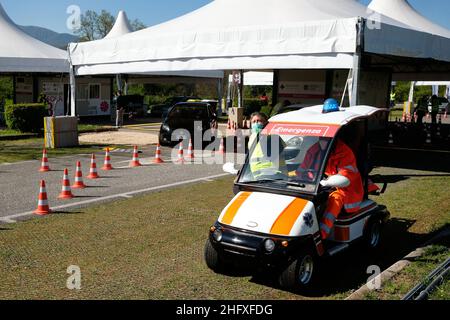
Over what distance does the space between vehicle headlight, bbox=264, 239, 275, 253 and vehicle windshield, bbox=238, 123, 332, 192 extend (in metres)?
0.75

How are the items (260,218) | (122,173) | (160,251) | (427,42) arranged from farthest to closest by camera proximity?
(427,42) < (122,173) < (160,251) < (260,218)

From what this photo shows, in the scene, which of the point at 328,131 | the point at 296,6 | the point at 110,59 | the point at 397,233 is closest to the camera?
the point at 328,131

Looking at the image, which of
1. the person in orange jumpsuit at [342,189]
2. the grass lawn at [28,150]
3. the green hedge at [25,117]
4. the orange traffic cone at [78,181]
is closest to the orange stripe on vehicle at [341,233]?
the person in orange jumpsuit at [342,189]

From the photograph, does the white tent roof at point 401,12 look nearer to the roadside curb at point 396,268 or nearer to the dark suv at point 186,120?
the dark suv at point 186,120

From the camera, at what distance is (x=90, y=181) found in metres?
11.4

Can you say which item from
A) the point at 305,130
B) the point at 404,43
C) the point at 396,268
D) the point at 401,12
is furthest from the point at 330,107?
the point at 401,12

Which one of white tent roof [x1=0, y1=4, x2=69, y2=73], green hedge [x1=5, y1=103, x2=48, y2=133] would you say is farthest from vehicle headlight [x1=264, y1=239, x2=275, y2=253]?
white tent roof [x1=0, y1=4, x2=69, y2=73]

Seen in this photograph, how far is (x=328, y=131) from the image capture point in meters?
5.66

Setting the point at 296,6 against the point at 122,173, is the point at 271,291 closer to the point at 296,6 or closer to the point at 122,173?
the point at 122,173

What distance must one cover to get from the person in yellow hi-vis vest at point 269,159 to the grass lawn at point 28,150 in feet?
34.6

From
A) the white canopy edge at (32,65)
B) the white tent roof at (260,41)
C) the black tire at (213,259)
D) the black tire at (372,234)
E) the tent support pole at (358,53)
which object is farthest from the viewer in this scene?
the white canopy edge at (32,65)

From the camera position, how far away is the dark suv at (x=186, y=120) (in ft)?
58.6
